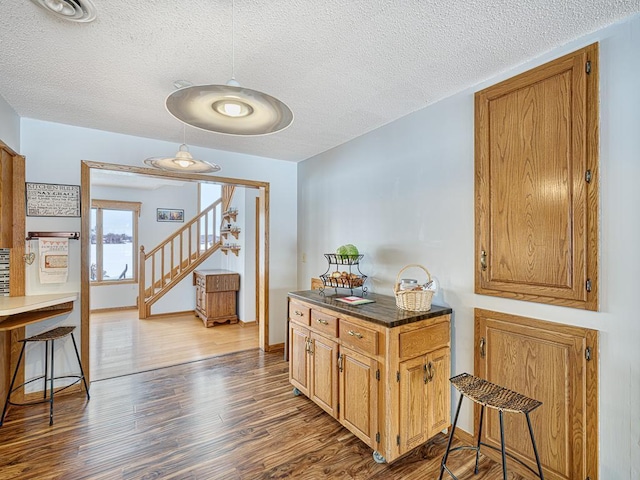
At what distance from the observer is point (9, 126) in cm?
245

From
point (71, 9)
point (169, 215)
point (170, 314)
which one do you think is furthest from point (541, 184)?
point (169, 215)

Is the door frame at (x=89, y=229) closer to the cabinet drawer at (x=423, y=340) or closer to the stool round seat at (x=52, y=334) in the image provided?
the stool round seat at (x=52, y=334)

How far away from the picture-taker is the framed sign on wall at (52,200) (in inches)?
108

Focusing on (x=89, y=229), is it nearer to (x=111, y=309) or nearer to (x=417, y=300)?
(x=417, y=300)

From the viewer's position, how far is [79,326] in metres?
2.94

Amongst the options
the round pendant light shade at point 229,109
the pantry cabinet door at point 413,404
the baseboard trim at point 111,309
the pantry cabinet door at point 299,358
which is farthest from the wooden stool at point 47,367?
the baseboard trim at point 111,309

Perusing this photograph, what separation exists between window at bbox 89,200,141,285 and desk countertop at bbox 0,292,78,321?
4.04 m

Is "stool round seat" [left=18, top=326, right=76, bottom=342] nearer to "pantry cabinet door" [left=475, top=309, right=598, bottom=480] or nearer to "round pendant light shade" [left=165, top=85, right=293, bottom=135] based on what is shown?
"round pendant light shade" [left=165, top=85, right=293, bottom=135]

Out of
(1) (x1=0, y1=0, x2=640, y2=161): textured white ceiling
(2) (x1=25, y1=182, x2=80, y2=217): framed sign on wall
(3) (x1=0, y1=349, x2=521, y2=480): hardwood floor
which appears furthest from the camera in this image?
(2) (x1=25, y1=182, x2=80, y2=217): framed sign on wall

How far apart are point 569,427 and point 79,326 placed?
12.6 feet

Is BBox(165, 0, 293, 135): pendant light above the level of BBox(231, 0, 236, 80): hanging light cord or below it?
below

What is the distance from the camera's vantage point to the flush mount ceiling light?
1352mm

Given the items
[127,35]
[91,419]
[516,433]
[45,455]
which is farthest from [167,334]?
[516,433]

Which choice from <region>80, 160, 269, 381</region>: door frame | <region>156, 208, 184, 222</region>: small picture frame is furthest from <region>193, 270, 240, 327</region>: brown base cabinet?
<region>156, 208, 184, 222</region>: small picture frame
